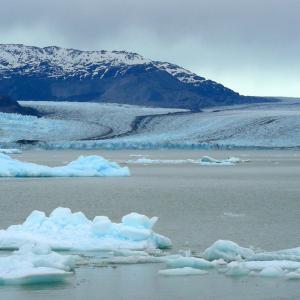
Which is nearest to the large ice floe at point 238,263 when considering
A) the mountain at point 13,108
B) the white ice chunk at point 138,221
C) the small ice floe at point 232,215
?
the white ice chunk at point 138,221

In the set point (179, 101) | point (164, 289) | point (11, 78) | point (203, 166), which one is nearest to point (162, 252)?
point (164, 289)

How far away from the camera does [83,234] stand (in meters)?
11.6

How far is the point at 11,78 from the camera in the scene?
162 m

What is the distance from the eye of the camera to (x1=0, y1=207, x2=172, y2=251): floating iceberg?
1109 centimetres

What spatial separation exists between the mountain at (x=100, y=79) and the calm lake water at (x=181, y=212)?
9281 centimetres

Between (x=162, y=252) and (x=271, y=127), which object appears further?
(x=271, y=127)

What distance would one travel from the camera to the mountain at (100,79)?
136875 mm

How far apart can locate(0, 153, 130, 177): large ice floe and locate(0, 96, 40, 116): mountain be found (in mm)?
34278

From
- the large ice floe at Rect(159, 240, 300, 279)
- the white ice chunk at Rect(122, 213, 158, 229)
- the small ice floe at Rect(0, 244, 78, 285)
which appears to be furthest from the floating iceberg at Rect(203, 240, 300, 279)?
the small ice floe at Rect(0, 244, 78, 285)

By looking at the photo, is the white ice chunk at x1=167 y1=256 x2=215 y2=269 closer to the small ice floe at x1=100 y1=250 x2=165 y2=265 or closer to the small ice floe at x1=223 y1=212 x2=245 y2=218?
the small ice floe at x1=100 y1=250 x2=165 y2=265

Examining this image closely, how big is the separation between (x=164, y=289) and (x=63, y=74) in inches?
6356

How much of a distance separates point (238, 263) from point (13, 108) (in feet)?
200

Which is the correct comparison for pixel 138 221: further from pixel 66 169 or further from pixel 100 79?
pixel 100 79

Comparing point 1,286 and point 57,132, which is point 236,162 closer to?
point 57,132
